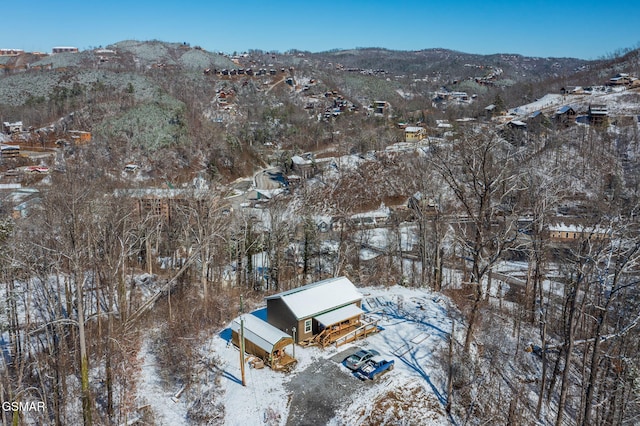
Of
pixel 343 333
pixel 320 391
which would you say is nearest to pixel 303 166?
pixel 343 333

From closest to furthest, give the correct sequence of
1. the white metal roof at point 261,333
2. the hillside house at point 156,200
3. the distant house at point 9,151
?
1. the white metal roof at point 261,333
2. the hillside house at point 156,200
3. the distant house at point 9,151

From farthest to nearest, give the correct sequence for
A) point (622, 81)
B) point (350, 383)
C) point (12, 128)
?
point (622, 81)
point (12, 128)
point (350, 383)

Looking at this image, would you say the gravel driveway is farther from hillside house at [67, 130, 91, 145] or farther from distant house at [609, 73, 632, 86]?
distant house at [609, 73, 632, 86]

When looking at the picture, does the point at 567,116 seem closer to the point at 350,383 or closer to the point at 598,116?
the point at 598,116

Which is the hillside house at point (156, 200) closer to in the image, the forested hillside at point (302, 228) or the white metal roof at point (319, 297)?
the forested hillside at point (302, 228)

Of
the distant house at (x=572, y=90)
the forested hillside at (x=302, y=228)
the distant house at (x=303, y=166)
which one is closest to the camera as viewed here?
the forested hillside at (x=302, y=228)

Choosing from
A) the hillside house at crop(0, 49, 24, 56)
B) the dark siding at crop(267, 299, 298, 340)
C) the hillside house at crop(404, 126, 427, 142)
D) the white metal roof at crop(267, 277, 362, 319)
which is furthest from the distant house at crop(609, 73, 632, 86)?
the hillside house at crop(0, 49, 24, 56)

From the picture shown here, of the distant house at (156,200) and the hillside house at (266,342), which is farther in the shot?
the distant house at (156,200)

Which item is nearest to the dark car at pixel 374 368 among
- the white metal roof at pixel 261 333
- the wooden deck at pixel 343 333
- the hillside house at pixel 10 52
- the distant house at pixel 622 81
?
the wooden deck at pixel 343 333
